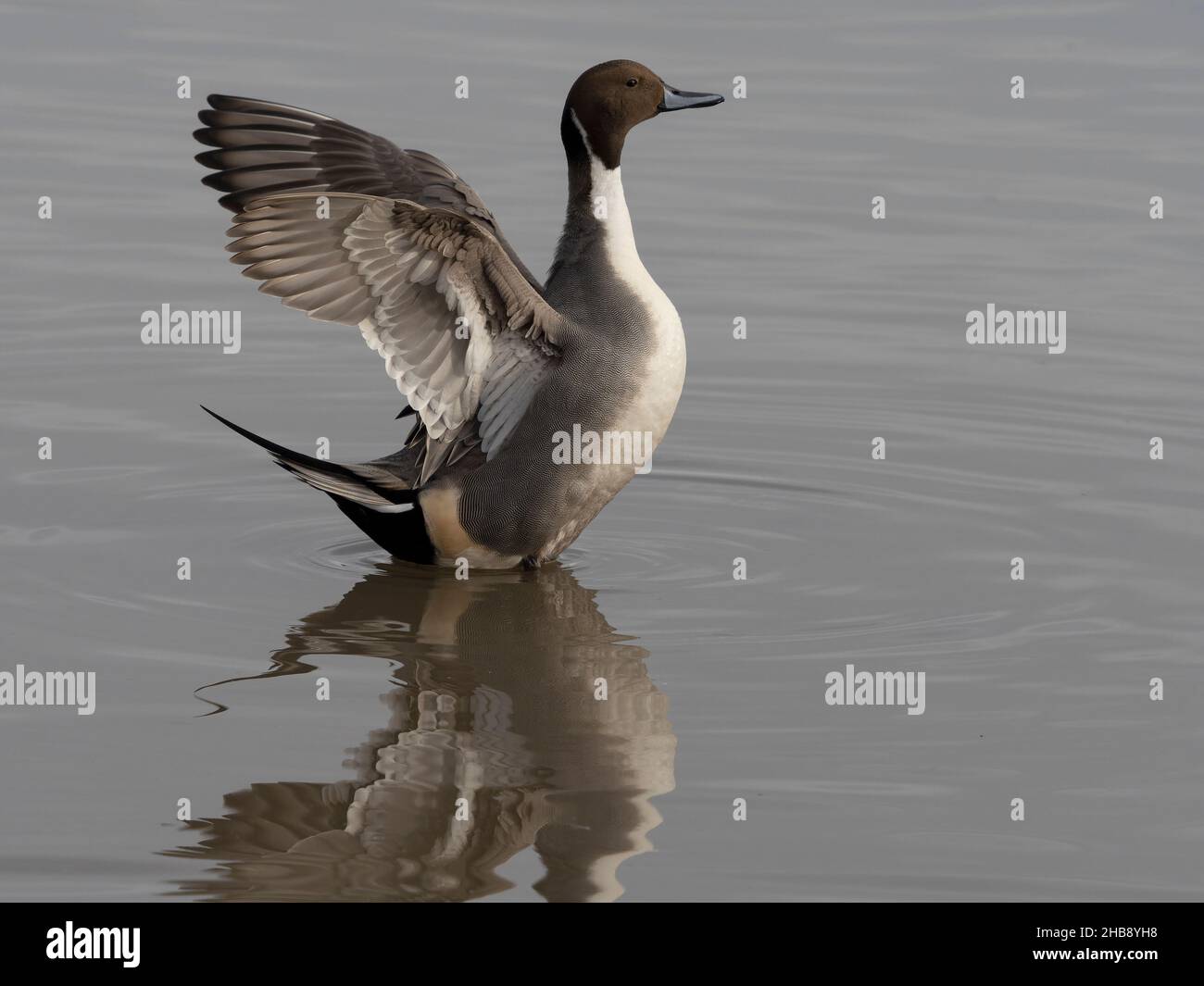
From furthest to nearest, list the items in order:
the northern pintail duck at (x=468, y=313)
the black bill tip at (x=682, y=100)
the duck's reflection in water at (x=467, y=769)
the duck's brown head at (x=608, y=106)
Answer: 1. the black bill tip at (x=682, y=100)
2. the duck's brown head at (x=608, y=106)
3. the northern pintail duck at (x=468, y=313)
4. the duck's reflection in water at (x=467, y=769)

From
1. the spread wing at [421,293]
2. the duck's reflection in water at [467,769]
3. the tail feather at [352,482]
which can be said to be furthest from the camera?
the tail feather at [352,482]

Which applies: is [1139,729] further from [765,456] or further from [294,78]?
[294,78]

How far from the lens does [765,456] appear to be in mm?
9773

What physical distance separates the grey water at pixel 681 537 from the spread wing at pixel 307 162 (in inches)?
56.0

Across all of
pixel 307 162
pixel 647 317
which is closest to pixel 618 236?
pixel 647 317

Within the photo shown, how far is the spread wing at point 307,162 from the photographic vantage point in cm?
766

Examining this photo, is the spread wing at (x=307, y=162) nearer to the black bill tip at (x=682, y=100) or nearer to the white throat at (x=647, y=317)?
the white throat at (x=647, y=317)

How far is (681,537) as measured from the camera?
8672 millimetres

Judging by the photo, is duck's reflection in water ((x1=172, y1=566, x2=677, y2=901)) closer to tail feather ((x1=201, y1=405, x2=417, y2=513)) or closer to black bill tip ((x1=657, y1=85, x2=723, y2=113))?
tail feather ((x1=201, y1=405, x2=417, y2=513))

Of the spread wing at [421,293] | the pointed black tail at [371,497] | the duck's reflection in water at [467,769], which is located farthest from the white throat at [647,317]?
the pointed black tail at [371,497]

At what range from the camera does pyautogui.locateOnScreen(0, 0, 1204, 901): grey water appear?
584 centimetres

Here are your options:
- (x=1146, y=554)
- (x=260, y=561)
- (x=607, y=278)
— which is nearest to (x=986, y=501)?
(x=1146, y=554)

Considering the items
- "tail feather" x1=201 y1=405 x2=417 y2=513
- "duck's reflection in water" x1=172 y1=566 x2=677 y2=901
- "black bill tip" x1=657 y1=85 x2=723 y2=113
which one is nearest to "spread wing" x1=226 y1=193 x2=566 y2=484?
"tail feather" x1=201 y1=405 x2=417 y2=513

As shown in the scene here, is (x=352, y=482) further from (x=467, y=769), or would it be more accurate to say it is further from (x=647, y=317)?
(x=467, y=769)
